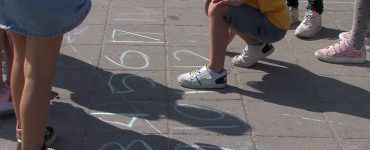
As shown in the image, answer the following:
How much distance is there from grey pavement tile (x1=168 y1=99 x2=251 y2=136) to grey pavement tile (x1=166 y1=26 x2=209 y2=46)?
924 mm

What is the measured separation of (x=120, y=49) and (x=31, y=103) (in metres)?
1.62

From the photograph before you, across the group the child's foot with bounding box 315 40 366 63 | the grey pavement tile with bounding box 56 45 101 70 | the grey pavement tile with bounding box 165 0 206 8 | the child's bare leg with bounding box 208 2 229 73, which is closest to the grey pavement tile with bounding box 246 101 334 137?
the child's bare leg with bounding box 208 2 229 73

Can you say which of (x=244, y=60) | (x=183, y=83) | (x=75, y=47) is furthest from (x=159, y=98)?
(x=75, y=47)

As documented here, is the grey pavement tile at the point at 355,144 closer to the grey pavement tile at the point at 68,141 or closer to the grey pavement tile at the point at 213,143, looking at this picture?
the grey pavement tile at the point at 213,143

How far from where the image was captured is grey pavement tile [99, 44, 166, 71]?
3.71m

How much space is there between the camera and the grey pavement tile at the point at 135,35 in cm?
411

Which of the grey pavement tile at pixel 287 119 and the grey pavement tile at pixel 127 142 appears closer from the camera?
the grey pavement tile at pixel 127 142

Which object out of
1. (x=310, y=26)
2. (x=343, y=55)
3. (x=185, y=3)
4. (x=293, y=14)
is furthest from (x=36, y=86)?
(x=185, y=3)

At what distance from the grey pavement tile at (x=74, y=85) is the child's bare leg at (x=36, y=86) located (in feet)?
2.50

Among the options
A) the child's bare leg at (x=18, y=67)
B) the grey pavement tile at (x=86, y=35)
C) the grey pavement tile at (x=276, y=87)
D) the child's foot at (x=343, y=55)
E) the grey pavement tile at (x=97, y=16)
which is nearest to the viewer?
the child's bare leg at (x=18, y=67)

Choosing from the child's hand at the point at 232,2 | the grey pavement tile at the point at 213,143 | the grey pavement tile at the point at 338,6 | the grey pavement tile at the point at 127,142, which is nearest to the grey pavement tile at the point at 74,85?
the grey pavement tile at the point at 127,142

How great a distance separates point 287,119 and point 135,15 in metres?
1.93

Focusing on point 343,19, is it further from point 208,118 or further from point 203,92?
point 208,118

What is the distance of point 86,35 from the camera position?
419cm
